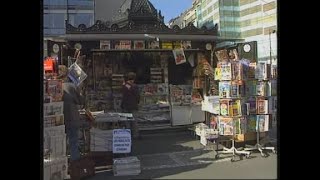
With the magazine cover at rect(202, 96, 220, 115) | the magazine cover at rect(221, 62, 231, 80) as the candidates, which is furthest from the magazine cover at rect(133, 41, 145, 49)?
the magazine cover at rect(221, 62, 231, 80)

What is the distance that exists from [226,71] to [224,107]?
22.2 inches

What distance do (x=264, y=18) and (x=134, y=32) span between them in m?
2.63

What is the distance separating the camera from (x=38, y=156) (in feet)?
7.95

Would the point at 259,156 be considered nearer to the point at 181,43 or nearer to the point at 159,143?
the point at 159,143

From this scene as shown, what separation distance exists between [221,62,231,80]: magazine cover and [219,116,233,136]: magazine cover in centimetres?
63

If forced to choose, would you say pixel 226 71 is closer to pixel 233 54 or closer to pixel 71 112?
pixel 233 54

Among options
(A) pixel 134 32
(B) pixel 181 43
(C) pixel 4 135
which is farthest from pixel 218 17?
(C) pixel 4 135

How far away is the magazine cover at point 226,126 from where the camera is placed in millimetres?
6293

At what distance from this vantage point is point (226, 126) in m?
6.36

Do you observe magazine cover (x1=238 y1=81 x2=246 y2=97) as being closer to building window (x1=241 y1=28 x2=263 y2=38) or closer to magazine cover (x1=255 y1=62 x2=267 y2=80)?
magazine cover (x1=255 y1=62 x2=267 y2=80)

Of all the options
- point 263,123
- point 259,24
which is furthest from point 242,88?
point 259,24

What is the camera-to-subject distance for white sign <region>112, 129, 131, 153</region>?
5.54m

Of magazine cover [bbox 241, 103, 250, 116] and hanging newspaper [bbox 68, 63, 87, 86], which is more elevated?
hanging newspaper [bbox 68, 63, 87, 86]

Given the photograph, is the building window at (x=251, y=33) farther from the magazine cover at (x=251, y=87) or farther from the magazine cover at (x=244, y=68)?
the magazine cover at (x=251, y=87)
